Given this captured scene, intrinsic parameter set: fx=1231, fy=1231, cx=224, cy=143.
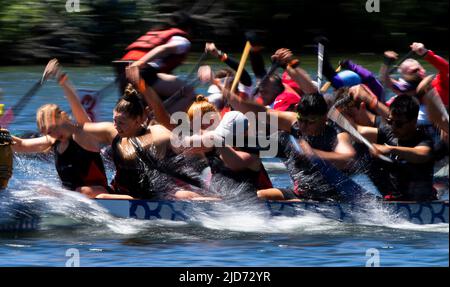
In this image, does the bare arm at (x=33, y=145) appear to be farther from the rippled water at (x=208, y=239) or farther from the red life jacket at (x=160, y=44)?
the red life jacket at (x=160, y=44)

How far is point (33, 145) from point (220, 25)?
9.57 metres

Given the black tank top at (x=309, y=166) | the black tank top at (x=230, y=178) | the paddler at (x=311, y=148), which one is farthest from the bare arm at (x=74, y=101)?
the black tank top at (x=309, y=166)

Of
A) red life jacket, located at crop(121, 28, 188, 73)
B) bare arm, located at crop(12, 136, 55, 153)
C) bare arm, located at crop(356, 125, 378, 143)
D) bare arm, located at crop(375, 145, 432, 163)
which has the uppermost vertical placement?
red life jacket, located at crop(121, 28, 188, 73)

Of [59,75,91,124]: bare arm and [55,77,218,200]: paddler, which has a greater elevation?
[59,75,91,124]: bare arm

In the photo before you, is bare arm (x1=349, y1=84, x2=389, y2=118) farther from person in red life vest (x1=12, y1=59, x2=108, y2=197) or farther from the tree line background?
the tree line background

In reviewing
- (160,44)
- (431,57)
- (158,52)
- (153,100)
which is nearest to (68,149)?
(153,100)

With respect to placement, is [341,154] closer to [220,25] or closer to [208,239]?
[208,239]

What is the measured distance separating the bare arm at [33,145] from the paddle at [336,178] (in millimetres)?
1794

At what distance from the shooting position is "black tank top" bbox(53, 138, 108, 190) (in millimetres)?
8742

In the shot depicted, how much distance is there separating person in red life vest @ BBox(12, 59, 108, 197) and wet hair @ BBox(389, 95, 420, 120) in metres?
2.13

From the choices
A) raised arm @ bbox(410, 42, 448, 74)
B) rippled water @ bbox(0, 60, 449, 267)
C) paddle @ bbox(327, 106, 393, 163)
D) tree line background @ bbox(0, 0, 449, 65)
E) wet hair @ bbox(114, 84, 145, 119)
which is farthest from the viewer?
tree line background @ bbox(0, 0, 449, 65)

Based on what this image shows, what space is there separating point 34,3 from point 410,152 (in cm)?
1023

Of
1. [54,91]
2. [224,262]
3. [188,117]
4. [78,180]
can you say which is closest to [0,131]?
[78,180]

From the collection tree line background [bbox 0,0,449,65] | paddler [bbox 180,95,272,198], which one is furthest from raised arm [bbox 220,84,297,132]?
tree line background [bbox 0,0,449,65]
